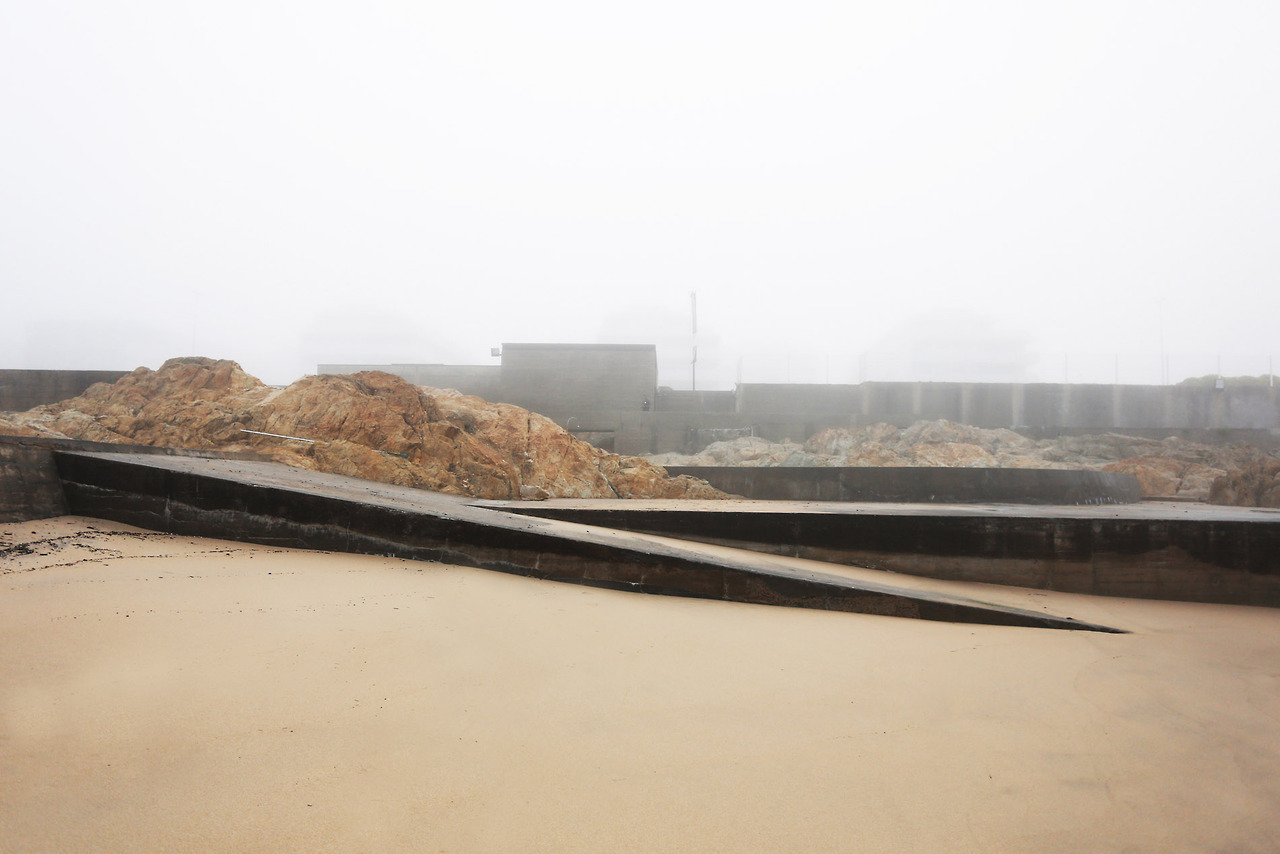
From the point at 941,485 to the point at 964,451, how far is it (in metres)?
8.56

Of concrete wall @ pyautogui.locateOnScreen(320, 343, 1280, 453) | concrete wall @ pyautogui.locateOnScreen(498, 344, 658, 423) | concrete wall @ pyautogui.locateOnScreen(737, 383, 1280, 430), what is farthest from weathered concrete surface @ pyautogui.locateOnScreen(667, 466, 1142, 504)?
concrete wall @ pyautogui.locateOnScreen(498, 344, 658, 423)

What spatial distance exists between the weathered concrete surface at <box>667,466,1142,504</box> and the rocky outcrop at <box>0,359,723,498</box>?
1.70 metres

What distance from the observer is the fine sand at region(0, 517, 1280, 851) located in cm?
123

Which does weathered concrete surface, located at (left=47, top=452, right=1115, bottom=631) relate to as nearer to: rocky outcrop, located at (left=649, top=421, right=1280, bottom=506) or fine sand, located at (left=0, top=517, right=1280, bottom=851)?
fine sand, located at (left=0, top=517, right=1280, bottom=851)

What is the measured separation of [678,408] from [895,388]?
8.35 meters

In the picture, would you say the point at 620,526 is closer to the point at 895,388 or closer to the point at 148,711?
the point at 148,711

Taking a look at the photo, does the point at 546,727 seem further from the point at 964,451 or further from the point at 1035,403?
the point at 1035,403

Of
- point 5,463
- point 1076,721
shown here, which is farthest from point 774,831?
point 5,463

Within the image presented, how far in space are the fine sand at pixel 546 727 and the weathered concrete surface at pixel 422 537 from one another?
1.40ft

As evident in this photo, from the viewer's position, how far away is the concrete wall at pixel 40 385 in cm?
1558

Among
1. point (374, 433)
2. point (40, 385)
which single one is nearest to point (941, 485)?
point (374, 433)

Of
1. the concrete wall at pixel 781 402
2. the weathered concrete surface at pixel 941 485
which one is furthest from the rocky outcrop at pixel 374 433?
the concrete wall at pixel 781 402

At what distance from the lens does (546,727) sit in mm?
1668

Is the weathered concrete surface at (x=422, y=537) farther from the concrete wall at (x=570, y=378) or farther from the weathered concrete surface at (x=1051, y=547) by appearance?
the concrete wall at (x=570, y=378)
